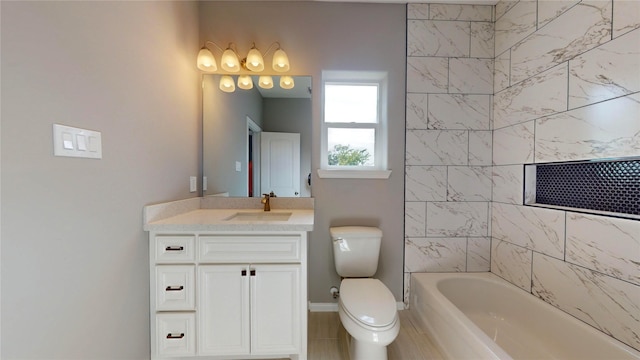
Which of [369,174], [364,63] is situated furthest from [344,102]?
[369,174]

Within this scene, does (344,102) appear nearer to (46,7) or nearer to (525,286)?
(46,7)

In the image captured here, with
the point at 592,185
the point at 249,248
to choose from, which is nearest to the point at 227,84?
the point at 249,248

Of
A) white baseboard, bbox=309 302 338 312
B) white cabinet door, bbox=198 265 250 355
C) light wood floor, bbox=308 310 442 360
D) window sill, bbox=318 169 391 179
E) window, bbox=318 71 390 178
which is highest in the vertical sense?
window, bbox=318 71 390 178

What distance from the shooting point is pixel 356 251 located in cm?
180

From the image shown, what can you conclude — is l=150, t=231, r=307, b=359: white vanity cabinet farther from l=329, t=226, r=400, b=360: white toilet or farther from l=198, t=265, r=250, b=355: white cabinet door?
l=329, t=226, r=400, b=360: white toilet

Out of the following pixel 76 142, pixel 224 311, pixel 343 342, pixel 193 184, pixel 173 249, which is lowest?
pixel 343 342

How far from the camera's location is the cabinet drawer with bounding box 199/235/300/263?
133cm

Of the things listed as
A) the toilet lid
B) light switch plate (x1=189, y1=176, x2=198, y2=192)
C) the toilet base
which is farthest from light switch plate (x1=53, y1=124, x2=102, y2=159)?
the toilet base

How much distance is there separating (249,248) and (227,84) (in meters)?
1.36

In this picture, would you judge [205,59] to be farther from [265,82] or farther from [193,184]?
[193,184]

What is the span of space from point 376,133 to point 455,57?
2.89 feet

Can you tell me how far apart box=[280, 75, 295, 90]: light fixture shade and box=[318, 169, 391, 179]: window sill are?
0.73 meters

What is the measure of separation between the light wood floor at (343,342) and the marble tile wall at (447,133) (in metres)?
0.33

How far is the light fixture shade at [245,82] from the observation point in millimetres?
1963
